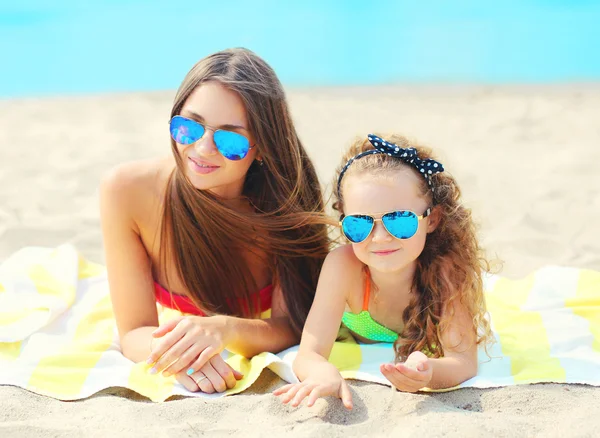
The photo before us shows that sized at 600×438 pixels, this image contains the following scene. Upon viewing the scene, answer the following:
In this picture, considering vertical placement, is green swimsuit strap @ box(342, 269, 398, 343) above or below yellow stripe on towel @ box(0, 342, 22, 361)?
above

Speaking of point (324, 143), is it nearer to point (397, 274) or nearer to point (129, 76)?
point (397, 274)

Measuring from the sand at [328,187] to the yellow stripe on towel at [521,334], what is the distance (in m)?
0.13

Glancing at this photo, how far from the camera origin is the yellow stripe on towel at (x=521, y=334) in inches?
118

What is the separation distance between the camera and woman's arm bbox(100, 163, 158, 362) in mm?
3275

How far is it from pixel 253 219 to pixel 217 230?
17 centimetres

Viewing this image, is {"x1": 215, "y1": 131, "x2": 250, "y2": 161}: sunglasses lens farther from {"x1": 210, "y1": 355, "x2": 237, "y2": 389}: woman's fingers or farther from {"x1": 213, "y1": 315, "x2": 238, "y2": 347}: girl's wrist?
{"x1": 210, "y1": 355, "x2": 237, "y2": 389}: woman's fingers

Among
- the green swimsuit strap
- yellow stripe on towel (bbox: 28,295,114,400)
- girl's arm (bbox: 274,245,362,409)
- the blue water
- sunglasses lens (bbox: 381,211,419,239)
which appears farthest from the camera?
the blue water

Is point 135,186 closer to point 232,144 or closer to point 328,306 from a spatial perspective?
point 232,144

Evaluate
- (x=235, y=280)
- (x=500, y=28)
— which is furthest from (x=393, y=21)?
(x=235, y=280)

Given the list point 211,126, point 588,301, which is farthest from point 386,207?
point 588,301

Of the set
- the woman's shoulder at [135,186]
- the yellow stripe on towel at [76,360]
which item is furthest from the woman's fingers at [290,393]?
the woman's shoulder at [135,186]

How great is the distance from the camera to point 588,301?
3639 mm

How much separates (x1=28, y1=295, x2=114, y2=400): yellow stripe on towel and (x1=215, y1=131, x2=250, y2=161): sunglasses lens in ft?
3.20

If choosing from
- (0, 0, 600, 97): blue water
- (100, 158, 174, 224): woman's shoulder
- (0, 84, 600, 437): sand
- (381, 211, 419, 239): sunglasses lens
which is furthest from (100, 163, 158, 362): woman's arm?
(0, 0, 600, 97): blue water
